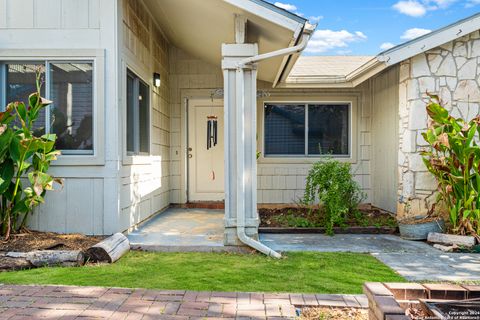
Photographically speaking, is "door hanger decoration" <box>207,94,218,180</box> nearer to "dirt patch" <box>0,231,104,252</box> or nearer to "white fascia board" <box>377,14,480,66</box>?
"white fascia board" <box>377,14,480,66</box>

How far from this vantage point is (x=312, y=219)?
6617mm

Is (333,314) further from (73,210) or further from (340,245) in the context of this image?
(73,210)

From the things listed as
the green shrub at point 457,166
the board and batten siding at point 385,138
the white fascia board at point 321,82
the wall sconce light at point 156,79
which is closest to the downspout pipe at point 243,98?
the green shrub at point 457,166

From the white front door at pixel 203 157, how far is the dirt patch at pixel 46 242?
3600mm

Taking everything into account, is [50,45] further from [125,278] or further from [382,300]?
[382,300]

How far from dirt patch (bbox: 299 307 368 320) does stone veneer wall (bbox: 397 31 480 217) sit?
354 cm

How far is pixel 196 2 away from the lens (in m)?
5.19

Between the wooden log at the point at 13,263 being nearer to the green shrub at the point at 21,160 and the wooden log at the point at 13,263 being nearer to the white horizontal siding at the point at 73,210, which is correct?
the green shrub at the point at 21,160

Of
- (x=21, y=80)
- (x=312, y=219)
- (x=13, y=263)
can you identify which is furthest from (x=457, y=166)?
(x=21, y=80)

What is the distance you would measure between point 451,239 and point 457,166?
923 millimetres

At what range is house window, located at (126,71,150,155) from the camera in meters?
5.77

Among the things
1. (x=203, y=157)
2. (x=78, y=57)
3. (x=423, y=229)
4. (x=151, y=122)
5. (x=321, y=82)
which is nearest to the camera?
(x=78, y=57)

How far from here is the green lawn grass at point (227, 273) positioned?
3.57m

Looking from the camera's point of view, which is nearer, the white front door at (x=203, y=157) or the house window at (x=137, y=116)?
the house window at (x=137, y=116)
